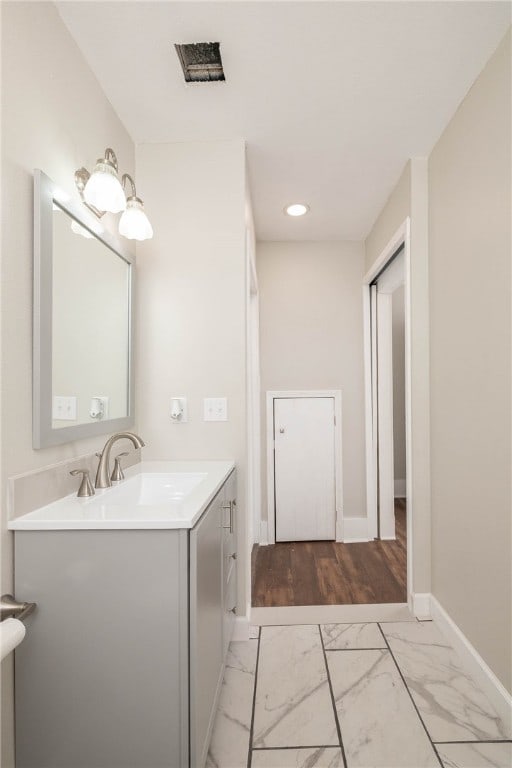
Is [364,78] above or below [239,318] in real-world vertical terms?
above

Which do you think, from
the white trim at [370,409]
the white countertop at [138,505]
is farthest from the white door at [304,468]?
the white countertop at [138,505]

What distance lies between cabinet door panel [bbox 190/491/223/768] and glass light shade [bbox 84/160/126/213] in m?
1.07

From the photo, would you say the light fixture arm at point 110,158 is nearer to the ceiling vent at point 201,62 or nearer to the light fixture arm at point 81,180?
the light fixture arm at point 81,180

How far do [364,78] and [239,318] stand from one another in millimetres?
1113

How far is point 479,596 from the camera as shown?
1.71 m

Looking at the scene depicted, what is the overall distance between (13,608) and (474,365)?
1762 millimetres

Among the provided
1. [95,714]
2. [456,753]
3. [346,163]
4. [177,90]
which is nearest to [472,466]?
[456,753]

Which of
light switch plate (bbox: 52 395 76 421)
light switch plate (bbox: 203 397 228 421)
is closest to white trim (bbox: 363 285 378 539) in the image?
light switch plate (bbox: 203 397 228 421)

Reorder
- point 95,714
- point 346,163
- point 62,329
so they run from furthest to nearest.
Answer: point 346,163
point 62,329
point 95,714

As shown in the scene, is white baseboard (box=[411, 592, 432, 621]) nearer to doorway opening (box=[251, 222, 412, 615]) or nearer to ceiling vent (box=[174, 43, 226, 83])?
doorway opening (box=[251, 222, 412, 615])

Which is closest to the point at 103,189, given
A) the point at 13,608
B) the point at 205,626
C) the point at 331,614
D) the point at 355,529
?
the point at 13,608

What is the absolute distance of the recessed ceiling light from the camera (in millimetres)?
2901

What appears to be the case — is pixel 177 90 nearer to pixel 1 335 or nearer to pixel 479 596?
pixel 1 335

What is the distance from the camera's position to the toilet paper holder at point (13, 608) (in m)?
1.03
